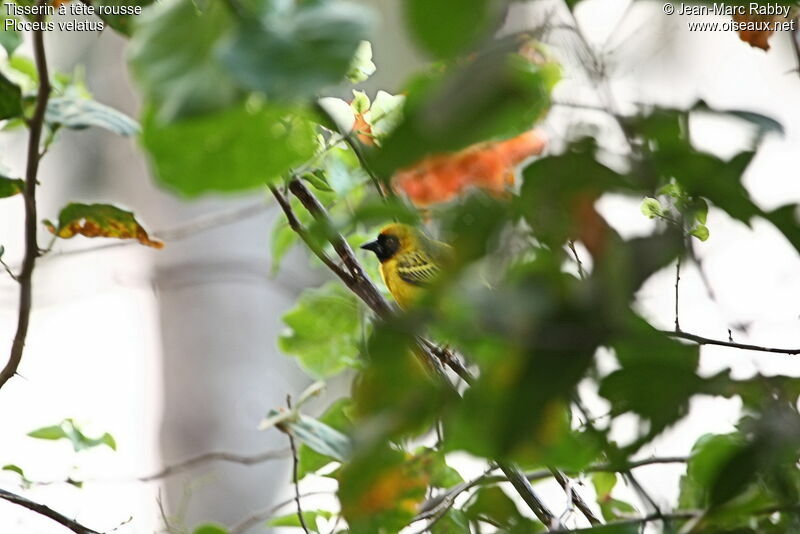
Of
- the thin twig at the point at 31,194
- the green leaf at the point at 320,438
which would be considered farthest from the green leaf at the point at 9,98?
the green leaf at the point at 320,438

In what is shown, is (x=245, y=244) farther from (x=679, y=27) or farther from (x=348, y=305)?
(x=679, y=27)

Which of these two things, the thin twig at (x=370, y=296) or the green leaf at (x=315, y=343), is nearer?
the thin twig at (x=370, y=296)

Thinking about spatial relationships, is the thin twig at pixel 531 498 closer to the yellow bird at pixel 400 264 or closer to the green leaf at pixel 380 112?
the green leaf at pixel 380 112

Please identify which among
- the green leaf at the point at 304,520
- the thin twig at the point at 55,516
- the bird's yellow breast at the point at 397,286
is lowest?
the bird's yellow breast at the point at 397,286

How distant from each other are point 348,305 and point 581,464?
17 cm

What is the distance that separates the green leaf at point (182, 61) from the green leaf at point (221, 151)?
1cm

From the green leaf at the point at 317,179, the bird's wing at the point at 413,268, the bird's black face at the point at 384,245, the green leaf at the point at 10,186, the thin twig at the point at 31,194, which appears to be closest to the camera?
the thin twig at the point at 31,194

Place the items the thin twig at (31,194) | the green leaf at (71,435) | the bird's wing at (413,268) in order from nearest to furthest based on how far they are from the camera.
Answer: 1. the thin twig at (31,194)
2. the green leaf at (71,435)
3. the bird's wing at (413,268)

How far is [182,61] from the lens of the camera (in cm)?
26

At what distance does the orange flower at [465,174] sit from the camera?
33 centimetres

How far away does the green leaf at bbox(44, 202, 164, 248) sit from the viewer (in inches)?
30.5

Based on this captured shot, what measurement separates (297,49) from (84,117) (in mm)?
477

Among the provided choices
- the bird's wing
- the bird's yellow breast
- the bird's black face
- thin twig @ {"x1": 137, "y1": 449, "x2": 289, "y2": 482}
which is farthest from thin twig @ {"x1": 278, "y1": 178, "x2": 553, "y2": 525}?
the bird's black face

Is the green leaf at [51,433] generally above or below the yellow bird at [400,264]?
above
